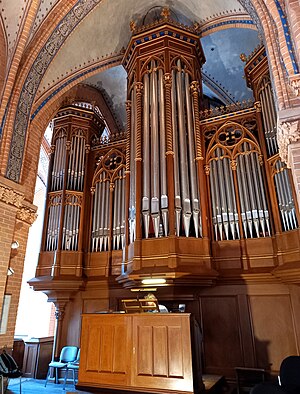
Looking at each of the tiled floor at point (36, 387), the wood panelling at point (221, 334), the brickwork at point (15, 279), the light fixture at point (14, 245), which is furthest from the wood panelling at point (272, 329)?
the light fixture at point (14, 245)

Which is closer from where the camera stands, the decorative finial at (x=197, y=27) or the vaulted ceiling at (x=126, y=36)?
the vaulted ceiling at (x=126, y=36)

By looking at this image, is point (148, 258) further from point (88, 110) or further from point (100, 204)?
point (88, 110)

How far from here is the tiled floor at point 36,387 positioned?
5672 mm

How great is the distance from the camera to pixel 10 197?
5.54 metres

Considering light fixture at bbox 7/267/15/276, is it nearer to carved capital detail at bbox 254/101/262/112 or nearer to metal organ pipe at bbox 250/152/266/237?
metal organ pipe at bbox 250/152/266/237

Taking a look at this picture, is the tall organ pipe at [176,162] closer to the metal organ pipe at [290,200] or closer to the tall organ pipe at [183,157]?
the tall organ pipe at [183,157]

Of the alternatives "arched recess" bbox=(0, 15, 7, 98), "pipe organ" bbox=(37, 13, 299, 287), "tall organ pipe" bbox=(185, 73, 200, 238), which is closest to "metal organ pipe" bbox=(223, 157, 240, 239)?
"pipe organ" bbox=(37, 13, 299, 287)

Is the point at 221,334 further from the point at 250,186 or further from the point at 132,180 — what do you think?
the point at 132,180

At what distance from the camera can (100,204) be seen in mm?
7527

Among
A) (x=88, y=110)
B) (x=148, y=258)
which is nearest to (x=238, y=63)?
(x=88, y=110)

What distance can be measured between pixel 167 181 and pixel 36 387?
15.4 ft


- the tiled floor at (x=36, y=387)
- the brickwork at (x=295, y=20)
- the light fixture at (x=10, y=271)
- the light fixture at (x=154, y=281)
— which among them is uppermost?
the brickwork at (x=295, y=20)

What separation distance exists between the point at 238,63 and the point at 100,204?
552cm

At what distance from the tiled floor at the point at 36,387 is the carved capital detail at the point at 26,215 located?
9.96 feet
